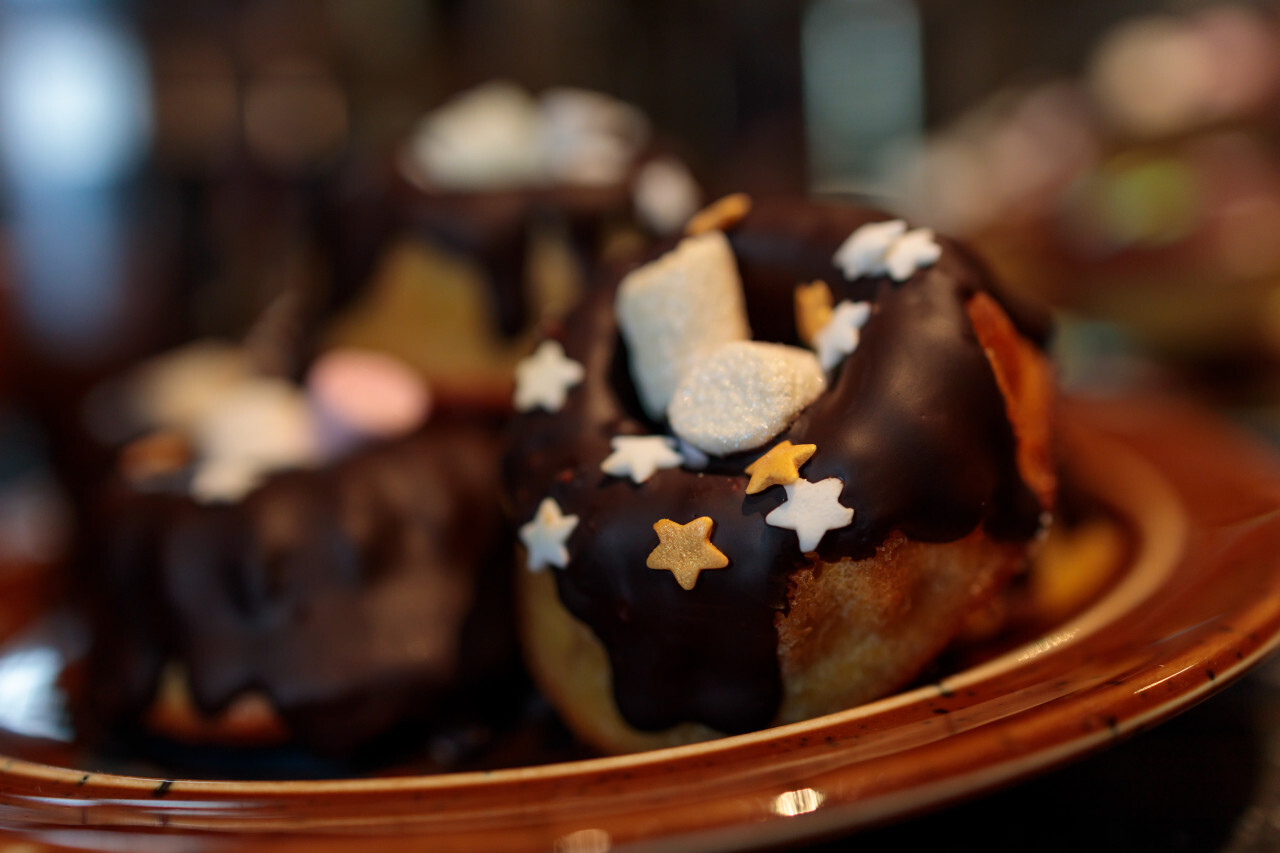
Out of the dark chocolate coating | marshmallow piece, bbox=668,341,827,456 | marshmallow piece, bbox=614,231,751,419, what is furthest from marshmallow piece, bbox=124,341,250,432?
marshmallow piece, bbox=668,341,827,456

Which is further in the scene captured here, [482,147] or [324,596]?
[482,147]

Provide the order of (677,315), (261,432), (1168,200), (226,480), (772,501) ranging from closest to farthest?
1. (772,501)
2. (677,315)
3. (226,480)
4. (261,432)
5. (1168,200)

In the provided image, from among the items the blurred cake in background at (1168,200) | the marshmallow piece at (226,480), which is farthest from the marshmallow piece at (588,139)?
the blurred cake in background at (1168,200)

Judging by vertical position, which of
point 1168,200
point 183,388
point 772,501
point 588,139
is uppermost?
point 588,139

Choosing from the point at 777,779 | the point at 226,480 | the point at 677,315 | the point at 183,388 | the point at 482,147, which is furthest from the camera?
the point at 183,388

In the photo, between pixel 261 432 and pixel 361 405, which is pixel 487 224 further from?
pixel 261 432

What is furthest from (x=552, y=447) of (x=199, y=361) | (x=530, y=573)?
(x=199, y=361)

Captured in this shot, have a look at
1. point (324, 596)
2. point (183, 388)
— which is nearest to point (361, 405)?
point (324, 596)
